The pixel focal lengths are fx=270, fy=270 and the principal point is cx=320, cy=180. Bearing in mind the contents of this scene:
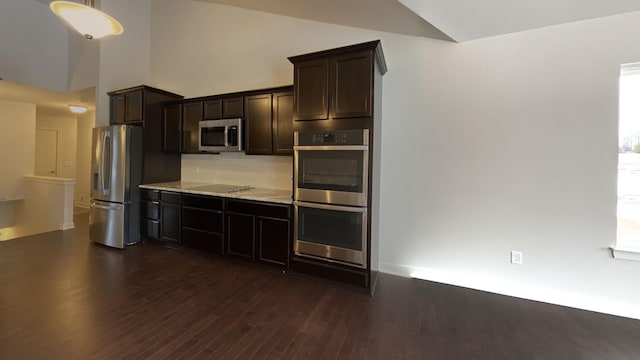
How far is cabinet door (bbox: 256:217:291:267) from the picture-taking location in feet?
10.2

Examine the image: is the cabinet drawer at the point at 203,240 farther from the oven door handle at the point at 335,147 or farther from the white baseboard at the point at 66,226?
the white baseboard at the point at 66,226

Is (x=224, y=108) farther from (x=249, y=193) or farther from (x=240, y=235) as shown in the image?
(x=240, y=235)

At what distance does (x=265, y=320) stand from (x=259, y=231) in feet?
3.91

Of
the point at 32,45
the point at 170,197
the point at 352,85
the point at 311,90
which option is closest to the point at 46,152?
the point at 32,45

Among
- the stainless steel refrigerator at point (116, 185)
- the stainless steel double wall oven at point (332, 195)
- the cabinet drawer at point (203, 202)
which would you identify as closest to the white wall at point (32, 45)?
the stainless steel refrigerator at point (116, 185)

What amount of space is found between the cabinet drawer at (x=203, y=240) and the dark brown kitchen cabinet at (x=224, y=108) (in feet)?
5.48

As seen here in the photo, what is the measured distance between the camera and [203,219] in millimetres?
3672

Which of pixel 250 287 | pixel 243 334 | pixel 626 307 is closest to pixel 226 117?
pixel 250 287

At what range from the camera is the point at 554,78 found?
2566 mm

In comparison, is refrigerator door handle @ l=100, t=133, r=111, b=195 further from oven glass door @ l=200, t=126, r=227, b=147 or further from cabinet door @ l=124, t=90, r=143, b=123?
oven glass door @ l=200, t=126, r=227, b=147

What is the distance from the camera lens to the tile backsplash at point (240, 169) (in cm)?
390

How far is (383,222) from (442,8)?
231 centimetres

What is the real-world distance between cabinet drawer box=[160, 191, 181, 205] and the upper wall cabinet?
2204mm

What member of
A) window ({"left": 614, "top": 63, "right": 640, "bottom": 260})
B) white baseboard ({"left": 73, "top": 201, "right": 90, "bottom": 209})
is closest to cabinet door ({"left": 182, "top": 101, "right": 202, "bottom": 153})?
white baseboard ({"left": 73, "top": 201, "right": 90, "bottom": 209})
